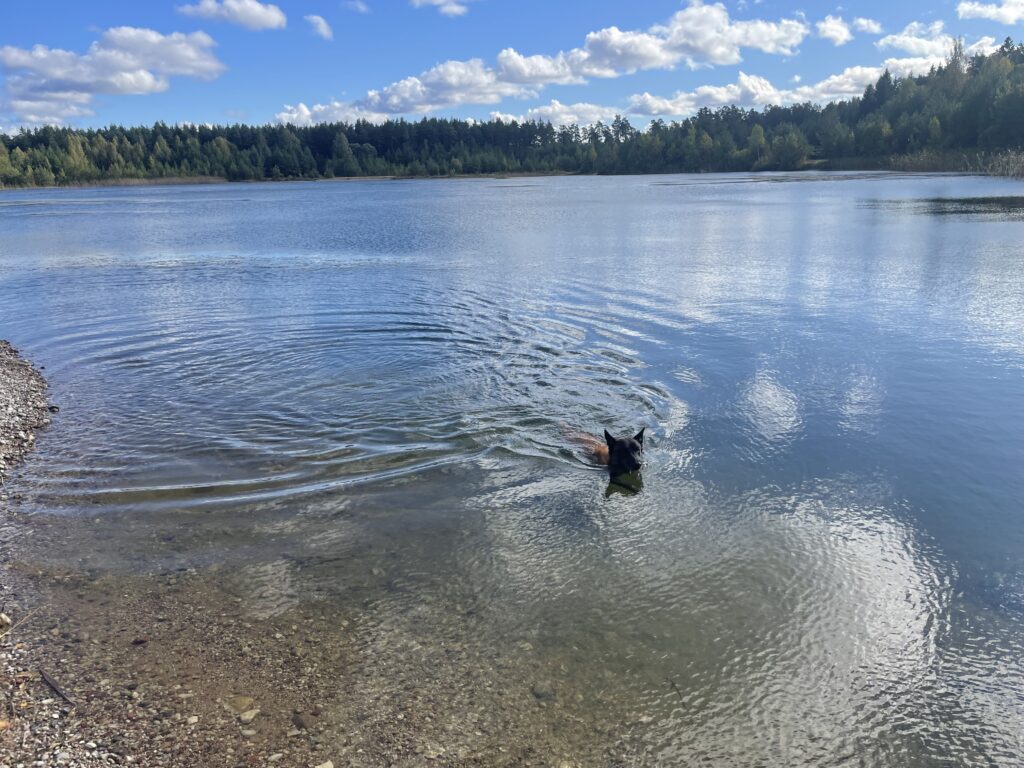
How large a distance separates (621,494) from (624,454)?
2.06 ft

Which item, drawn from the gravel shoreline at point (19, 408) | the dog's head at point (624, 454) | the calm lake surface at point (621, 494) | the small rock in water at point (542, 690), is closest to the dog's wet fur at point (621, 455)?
the dog's head at point (624, 454)

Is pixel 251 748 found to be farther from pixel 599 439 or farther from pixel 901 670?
pixel 599 439

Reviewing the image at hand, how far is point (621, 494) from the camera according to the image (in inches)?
396

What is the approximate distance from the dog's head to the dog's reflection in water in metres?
0.09

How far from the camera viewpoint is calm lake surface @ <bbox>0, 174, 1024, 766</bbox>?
6.34m

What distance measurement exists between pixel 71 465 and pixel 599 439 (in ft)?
27.2

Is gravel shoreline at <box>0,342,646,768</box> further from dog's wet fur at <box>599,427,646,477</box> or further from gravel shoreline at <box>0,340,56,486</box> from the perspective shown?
gravel shoreline at <box>0,340,56,486</box>

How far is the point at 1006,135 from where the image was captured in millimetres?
104062

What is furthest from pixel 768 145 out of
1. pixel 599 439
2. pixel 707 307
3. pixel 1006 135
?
pixel 599 439

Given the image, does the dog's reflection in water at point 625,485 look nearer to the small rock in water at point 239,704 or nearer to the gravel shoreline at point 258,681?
the gravel shoreline at point 258,681

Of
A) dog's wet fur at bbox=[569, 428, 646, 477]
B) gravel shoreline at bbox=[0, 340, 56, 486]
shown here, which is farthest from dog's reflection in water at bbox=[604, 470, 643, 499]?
gravel shoreline at bbox=[0, 340, 56, 486]

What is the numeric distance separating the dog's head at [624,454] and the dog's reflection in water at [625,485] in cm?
9

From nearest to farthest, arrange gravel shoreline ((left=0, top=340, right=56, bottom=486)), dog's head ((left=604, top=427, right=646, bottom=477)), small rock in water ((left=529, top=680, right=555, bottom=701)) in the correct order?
small rock in water ((left=529, top=680, right=555, bottom=701)) → dog's head ((left=604, top=427, right=646, bottom=477)) → gravel shoreline ((left=0, top=340, right=56, bottom=486))

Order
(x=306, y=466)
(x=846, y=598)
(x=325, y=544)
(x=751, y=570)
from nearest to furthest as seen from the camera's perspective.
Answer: (x=846, y=598)
(x=751, y=570)
(x=325, y=544)
(x=306, y=466)
